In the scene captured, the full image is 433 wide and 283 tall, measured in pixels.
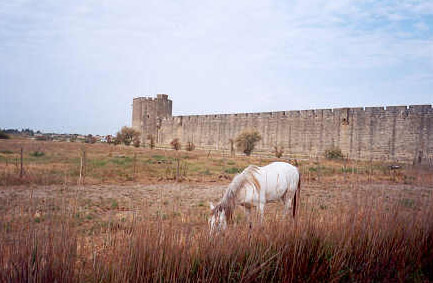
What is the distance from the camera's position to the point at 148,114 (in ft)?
157

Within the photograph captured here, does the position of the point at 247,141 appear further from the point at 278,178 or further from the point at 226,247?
the point at 226,247

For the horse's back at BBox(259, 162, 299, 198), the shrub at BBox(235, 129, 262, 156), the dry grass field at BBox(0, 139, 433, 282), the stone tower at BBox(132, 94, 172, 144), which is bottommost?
the dry grass field at BBox(0, 139, 433, 282)

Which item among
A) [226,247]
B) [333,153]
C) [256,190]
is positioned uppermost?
[333,153]

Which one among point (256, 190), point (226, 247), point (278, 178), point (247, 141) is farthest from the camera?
point (247, 141)

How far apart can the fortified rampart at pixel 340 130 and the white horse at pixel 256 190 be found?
1298 cm

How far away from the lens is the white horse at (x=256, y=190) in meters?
4.22

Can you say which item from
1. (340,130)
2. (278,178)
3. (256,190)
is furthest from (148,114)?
(256,190)

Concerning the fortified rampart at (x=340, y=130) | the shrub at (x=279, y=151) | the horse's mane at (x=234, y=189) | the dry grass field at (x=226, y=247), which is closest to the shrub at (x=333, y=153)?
the fortified rampart at (x=340, y=130)

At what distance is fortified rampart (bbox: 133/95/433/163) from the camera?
2331 centimetres

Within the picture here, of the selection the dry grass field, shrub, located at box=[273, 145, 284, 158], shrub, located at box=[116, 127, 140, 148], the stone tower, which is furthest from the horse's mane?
the stone tower

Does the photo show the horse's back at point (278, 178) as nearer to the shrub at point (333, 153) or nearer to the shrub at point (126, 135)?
the shrub at point (333, 153)

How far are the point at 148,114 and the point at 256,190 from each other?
44522 millimetres

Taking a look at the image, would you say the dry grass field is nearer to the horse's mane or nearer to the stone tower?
the horse's mane

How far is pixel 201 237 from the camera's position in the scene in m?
2.72
